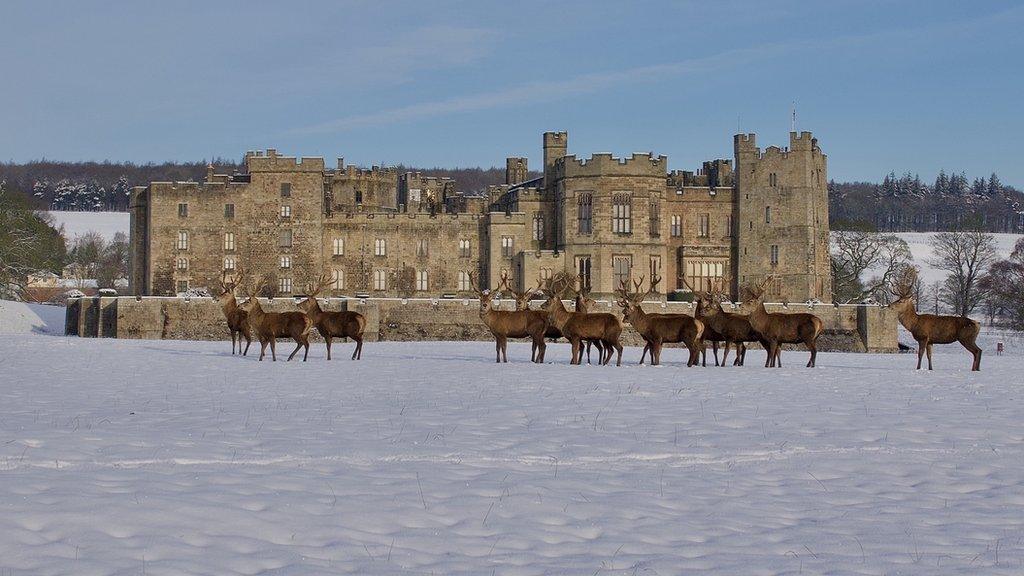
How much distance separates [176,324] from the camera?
5388 cm

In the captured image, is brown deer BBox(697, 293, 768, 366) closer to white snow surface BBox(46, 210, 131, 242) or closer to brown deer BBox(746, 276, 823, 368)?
brown deer BBox(746, 276, 823, 368)

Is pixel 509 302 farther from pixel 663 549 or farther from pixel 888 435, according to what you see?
pixel 663 549

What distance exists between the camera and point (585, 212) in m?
65.3

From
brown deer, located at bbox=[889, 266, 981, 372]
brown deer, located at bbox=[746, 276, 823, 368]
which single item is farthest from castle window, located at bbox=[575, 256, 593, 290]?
brown deer, located at bbox=[889, 266, 981, 372]

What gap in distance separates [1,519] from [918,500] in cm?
773

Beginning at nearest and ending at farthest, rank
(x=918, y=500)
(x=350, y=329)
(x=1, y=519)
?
(x=1, y=519) → (x=918, y=500) → (x=350, y=329)

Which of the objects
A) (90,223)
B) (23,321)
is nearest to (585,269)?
(23,321)

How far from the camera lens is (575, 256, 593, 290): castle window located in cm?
6456

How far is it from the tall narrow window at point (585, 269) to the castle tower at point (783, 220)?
7642 millimetres

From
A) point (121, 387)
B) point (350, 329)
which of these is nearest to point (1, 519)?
point (121, 387)

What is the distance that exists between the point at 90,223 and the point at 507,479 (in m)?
187

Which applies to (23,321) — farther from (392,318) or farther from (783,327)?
(783,327)

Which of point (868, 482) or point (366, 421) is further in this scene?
point (366, 421)

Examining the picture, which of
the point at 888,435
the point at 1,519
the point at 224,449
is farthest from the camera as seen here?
the point at 888,435
